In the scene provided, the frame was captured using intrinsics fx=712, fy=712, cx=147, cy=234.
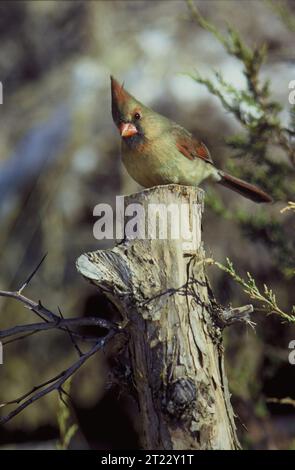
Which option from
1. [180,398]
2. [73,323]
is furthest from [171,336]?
[73,323]

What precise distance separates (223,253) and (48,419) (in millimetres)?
1790

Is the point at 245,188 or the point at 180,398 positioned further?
the point at 245,188

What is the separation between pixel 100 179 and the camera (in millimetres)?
6039

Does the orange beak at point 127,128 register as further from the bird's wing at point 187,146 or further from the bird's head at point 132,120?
the bird's wing at point 187,146

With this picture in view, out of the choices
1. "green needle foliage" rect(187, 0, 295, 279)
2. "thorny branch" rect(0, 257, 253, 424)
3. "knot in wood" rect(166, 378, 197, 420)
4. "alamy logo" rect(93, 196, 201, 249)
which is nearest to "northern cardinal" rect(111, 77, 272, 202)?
"green needle foliage" rect(187, 0, 295, 279)

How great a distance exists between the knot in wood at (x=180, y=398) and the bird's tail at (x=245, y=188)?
5.98ft

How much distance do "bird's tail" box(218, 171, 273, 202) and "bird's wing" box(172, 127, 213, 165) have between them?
262mm

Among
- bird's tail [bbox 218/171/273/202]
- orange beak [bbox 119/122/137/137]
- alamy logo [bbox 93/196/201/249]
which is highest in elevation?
orange beak [bbox 119/122/137/137]

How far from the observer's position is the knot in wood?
2.27m

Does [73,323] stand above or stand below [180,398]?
above

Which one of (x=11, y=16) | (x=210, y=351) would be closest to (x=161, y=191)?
(x=210, y=351)

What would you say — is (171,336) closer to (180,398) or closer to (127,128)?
(180,398)

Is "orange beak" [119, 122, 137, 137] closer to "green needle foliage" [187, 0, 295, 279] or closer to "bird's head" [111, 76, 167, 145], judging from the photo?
"bird's head" [111, 76, 167, 145]

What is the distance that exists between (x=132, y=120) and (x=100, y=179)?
263 cm
